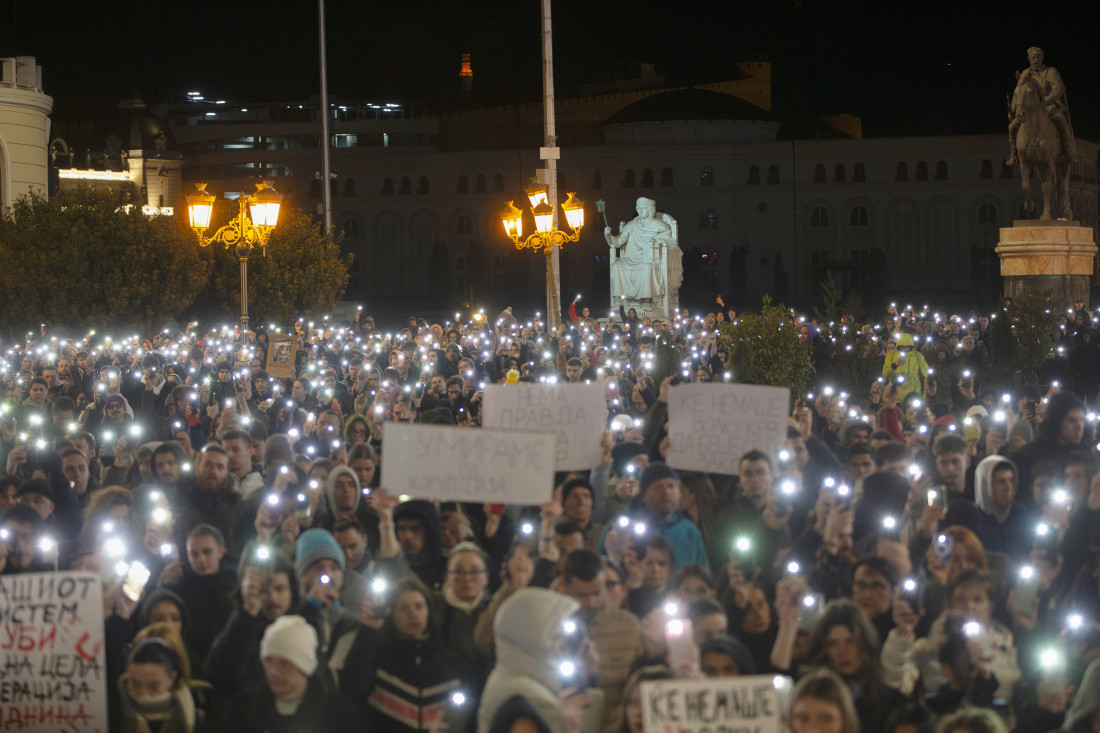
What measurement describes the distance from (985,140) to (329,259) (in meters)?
43.0

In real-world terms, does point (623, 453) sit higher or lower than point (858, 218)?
lower

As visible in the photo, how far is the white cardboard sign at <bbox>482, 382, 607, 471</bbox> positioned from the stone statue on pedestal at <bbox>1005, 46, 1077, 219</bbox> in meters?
17.5

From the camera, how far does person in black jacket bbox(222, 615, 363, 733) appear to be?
525 cm

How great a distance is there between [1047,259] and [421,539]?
811 inches

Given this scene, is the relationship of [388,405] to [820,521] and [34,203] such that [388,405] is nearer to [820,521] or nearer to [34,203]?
[820,521]

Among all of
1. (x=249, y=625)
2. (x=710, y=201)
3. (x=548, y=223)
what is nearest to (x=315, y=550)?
(x=249, y=625)

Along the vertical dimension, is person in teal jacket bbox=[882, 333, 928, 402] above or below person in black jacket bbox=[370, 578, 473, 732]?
above

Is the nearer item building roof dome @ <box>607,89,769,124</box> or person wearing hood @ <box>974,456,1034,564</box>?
person wearing hood @ <box>974,456,1034,564</box>

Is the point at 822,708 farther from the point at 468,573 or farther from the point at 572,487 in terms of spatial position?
the point at 572,487

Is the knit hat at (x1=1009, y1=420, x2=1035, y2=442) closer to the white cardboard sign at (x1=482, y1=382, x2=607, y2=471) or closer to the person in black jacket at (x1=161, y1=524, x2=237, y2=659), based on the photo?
the white cardboard sign at (x1=482, y1=382, x2=607, y2=471)

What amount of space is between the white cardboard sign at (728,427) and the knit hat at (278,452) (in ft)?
7.49

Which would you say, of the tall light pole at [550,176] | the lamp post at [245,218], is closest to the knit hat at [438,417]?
the tall light pole at [550,176]

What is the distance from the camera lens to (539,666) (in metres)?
5.03

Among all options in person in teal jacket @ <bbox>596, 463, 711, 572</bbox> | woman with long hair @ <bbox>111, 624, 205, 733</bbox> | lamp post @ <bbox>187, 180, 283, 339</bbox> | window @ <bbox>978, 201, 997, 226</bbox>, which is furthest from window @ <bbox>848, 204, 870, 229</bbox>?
woman with long hair @ <bbox>111, 624, 205, 733</bbox>
